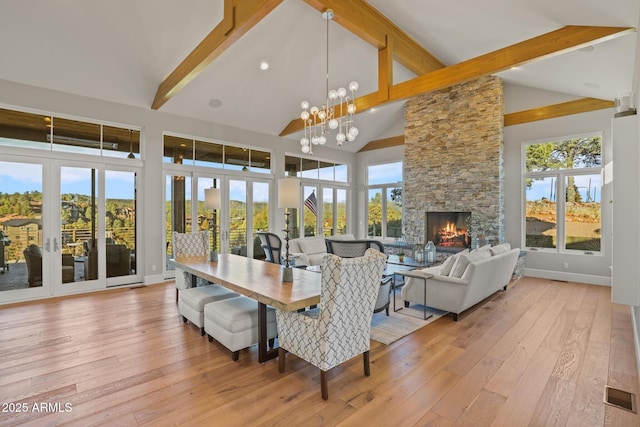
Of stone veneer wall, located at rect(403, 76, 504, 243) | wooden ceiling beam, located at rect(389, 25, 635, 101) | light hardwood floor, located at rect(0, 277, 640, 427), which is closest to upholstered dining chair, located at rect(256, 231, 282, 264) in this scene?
light hardwood floor, located at rect(0, 277, 640, 427)

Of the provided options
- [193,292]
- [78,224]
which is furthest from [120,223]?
[193,292]

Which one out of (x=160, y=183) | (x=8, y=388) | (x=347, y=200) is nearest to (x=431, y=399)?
(x=8, y=388)

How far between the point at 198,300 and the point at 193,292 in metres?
0.28

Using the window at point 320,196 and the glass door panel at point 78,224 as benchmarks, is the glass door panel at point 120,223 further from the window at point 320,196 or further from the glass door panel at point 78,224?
the window at point 320,196

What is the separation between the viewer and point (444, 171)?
300 inches

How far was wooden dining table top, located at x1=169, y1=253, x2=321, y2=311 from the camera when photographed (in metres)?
2.50

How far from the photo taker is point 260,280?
10.2ft

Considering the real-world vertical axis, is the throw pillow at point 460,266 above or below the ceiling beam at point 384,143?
below

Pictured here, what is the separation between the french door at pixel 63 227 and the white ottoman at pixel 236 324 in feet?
11.9

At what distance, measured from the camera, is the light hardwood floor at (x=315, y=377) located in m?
2.19

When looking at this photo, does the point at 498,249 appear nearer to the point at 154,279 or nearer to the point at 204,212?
the point at 204,212

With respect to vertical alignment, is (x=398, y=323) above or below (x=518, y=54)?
below

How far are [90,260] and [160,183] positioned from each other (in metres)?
1.81

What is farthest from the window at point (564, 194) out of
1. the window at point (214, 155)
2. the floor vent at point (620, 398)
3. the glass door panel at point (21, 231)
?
the glass door panel at point (21, 231)
